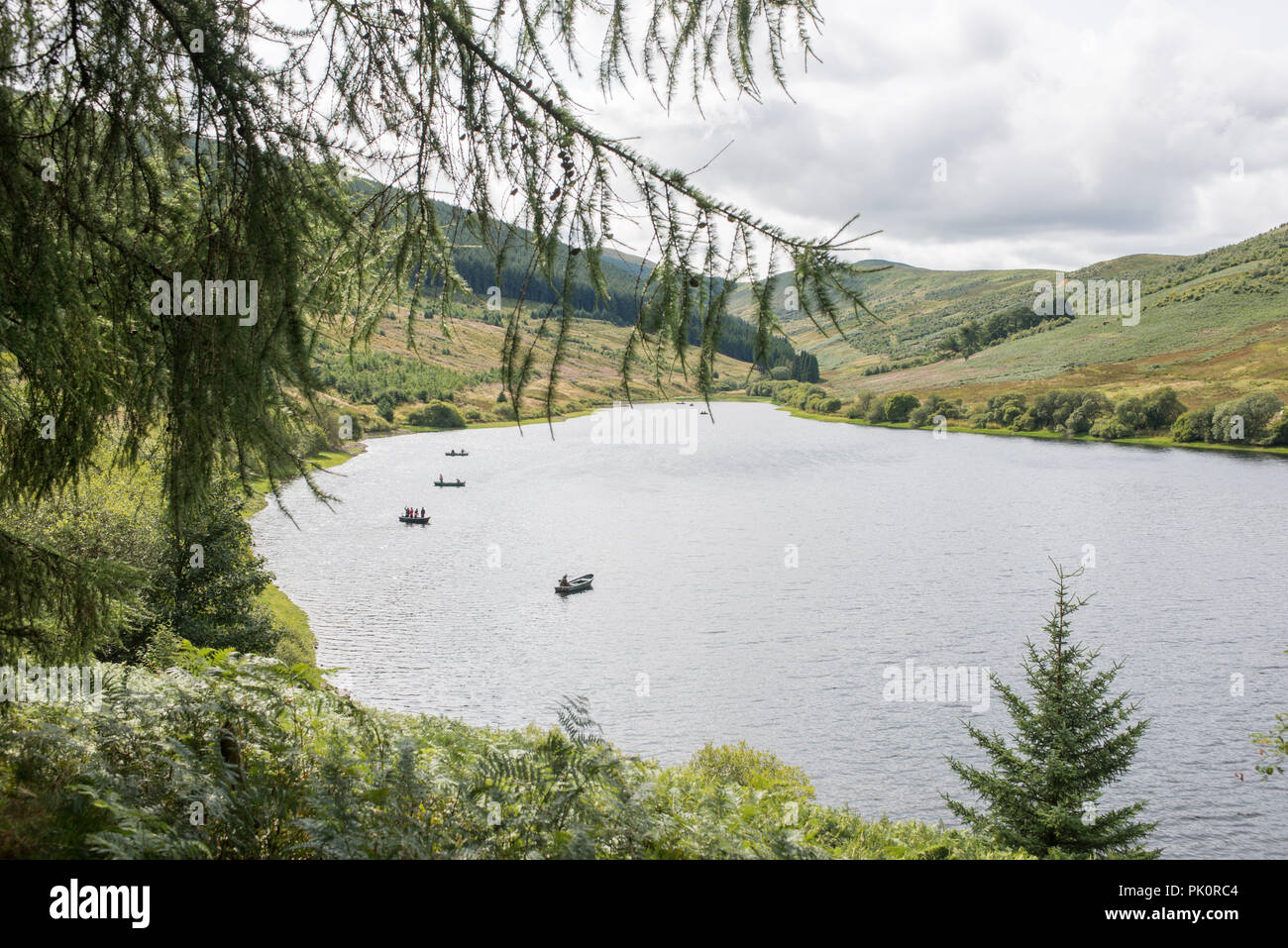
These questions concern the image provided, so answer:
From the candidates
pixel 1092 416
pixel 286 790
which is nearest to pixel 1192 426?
pixel 1092 416

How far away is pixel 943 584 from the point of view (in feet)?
137

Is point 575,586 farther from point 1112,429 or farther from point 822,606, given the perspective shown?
point 1112,429

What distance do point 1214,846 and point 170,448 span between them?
2667 cm

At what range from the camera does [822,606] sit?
39156mm

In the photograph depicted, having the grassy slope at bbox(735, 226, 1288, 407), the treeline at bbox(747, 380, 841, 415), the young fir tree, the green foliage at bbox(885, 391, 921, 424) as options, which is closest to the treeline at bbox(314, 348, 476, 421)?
the treeline at bbox(747, 380, 841, 415)

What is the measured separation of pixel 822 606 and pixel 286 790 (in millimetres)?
36678

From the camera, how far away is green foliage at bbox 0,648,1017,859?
404cm

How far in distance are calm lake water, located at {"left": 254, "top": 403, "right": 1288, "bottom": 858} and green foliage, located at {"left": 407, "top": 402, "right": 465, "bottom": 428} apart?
39305 millimetres

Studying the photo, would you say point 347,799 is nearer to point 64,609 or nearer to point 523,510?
point 64,609

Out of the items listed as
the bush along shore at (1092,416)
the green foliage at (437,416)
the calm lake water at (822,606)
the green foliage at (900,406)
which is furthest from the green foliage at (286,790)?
the green foliage at (900,406)

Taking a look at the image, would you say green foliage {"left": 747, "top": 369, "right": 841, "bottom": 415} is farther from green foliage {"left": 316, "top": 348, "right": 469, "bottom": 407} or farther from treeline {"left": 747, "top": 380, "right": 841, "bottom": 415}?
green foliage {"left": 316, "top": 348, "right": 469, "bottom": 407}

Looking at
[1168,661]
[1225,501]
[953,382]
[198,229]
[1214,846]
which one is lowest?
[1214,846]

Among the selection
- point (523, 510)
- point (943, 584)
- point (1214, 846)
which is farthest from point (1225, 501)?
point (523, 510)

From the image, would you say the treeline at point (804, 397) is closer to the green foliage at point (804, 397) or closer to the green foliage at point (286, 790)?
the green foliage at point (804, 397)
